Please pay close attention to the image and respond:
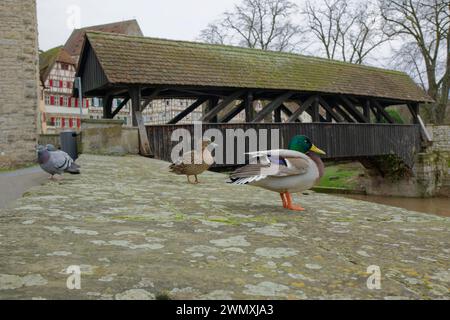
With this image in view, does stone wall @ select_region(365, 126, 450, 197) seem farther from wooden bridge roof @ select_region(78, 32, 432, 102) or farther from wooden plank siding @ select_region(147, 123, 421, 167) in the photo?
wooden bridge roof @ select_region(78, 32, 432, 102)

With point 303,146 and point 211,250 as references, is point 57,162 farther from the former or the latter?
point 211,250

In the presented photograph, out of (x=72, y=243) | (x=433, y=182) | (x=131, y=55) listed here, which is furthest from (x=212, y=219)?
(x=433, y=182)

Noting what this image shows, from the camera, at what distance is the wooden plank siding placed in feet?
39.9

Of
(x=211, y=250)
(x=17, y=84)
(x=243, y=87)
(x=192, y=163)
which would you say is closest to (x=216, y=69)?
(x=243, y=87)

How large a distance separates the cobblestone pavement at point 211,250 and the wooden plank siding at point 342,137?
28.3ft

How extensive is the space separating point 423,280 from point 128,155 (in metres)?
9.46

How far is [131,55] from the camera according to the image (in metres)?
12.3

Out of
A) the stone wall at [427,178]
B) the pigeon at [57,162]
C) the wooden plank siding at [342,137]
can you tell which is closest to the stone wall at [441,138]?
the stone wall at [427,178]

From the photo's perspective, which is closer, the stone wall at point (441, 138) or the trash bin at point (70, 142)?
the trash bin at point (70, 142)

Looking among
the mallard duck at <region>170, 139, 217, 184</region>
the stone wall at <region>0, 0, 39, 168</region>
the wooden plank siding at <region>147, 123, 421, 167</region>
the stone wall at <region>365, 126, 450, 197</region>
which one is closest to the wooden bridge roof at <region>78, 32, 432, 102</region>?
the wooden plank siding at <region>147, 123, 421, 167</region>

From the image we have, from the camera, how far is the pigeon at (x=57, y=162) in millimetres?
5516

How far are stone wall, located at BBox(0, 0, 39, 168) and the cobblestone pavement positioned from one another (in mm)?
18280

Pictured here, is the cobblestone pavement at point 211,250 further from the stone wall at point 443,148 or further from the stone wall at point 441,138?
the stone wall at point 441,138
